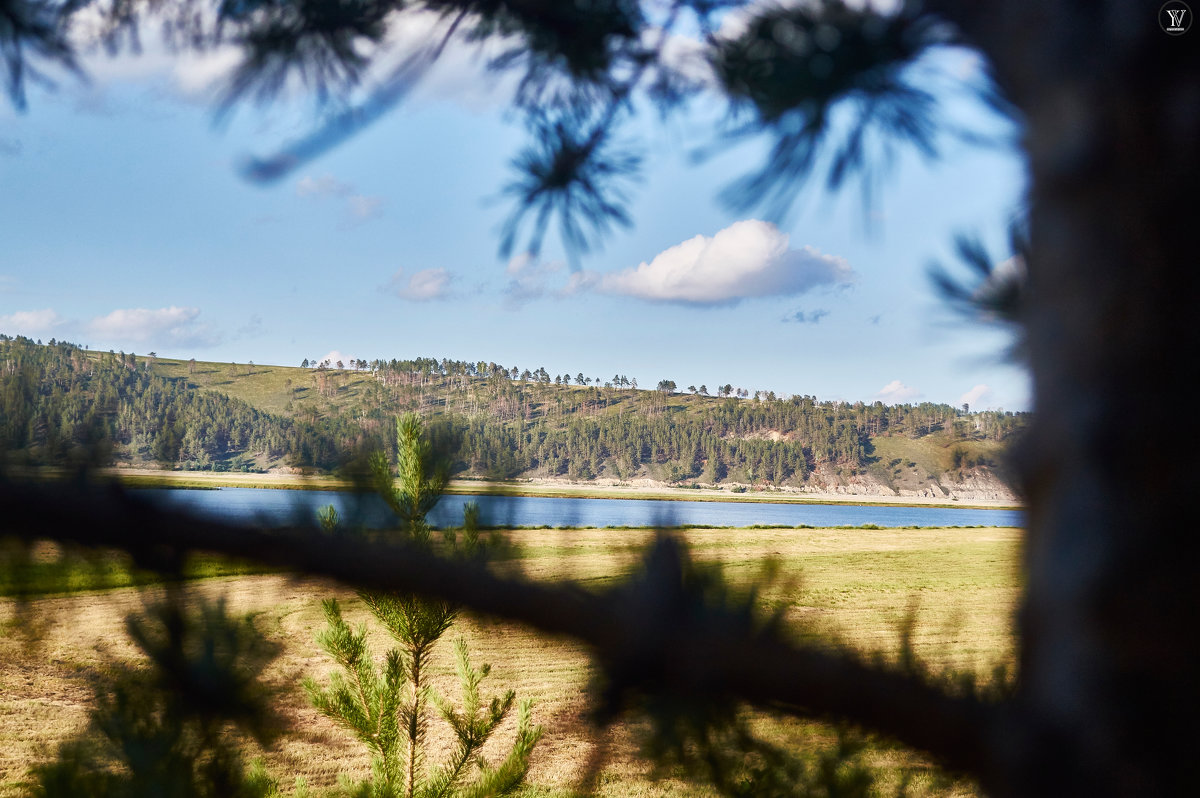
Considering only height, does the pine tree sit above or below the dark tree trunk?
below

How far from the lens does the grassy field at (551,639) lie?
74cm

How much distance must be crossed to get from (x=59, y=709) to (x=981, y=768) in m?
8.76

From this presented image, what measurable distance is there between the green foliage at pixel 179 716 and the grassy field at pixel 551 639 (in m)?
0.06

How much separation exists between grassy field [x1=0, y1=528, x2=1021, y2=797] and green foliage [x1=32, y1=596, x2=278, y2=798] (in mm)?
59

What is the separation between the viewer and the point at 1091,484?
48 cm

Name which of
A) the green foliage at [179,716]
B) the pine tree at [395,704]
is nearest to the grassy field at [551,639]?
the green foliage at [179,716]

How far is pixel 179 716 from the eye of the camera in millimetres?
1467

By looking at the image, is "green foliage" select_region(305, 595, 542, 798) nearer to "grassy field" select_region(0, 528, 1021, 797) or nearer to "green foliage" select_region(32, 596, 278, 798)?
"grassy field" select_region(0, 528, 1021, 797)

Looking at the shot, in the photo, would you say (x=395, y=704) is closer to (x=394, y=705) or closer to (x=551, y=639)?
(x=394, y=705)

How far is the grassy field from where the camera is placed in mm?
742

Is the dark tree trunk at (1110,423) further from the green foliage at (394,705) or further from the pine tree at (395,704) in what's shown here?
the green foliage at (394,705)

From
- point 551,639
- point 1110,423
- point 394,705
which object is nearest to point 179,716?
point 551,639

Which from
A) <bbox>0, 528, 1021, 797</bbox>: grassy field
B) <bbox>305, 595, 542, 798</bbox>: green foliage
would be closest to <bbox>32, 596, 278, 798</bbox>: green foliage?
<bbox>0, 528, 1021, 797</bbox>: grassy field

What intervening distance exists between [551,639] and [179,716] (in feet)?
4.40
